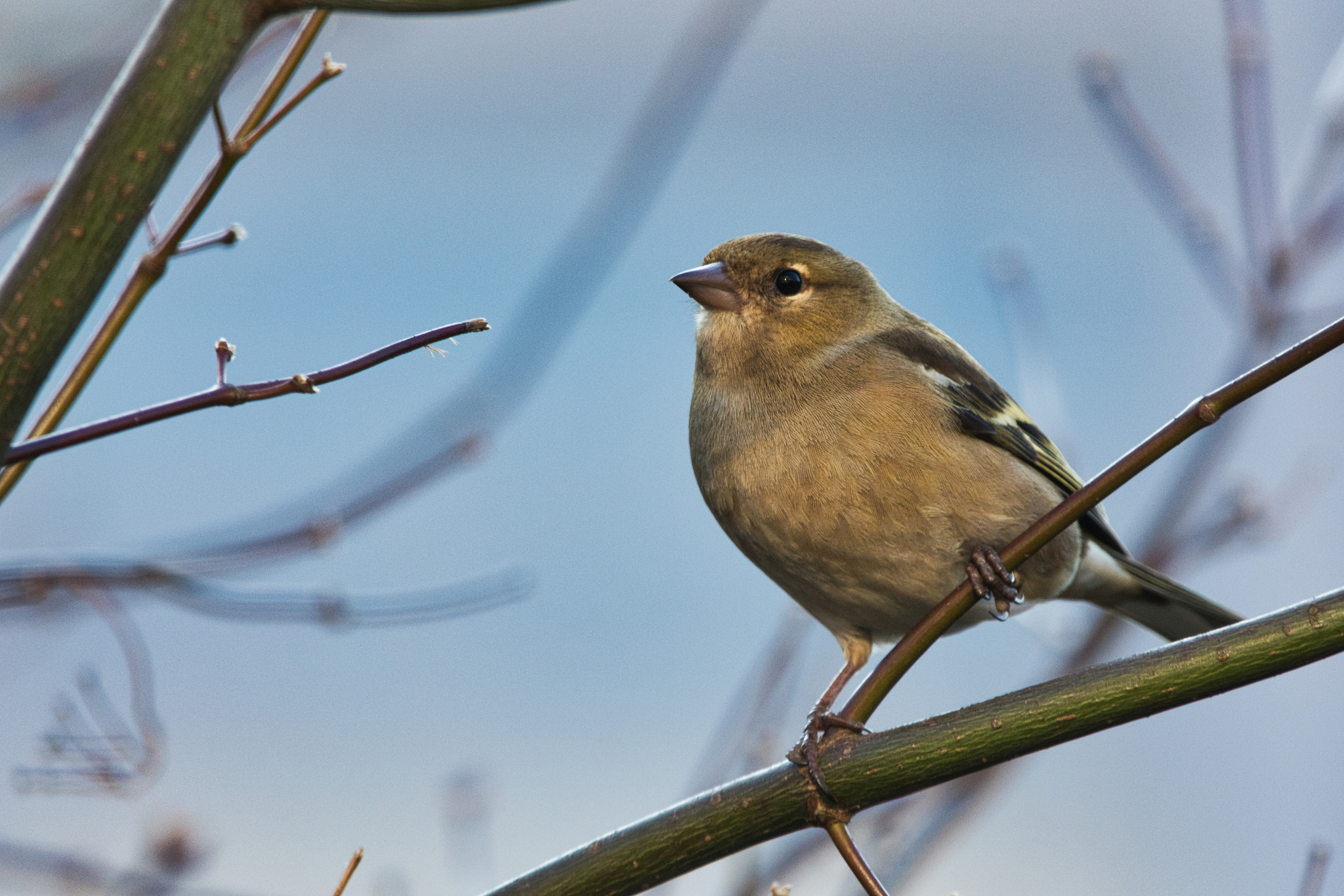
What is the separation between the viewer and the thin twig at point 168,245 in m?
1.20

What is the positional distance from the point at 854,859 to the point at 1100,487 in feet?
1.81

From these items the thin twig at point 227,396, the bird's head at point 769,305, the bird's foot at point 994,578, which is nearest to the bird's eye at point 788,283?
the bird's head at point 769,305

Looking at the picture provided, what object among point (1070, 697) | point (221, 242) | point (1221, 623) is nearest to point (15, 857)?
point (221, 242)

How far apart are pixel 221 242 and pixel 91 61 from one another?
109 cm

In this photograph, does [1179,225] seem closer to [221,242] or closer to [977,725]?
[977,725]

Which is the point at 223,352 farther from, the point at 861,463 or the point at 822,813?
the point at 861,463

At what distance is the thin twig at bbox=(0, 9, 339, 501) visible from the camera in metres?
1.20

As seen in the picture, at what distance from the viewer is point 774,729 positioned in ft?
7.49

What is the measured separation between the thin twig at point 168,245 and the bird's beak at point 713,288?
4.19 ft

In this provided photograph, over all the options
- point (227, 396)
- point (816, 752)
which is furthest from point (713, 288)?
point (227, 396)

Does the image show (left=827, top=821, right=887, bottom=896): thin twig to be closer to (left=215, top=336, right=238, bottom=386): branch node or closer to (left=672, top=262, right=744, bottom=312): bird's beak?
(left=215, top=336, right=238, bottom=386): branch node

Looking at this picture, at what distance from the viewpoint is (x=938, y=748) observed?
58.6 inches

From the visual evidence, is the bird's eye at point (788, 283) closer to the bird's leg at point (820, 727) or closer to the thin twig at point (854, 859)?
the bird's leg at point (820, 727)

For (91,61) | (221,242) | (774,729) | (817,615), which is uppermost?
(91,61)
